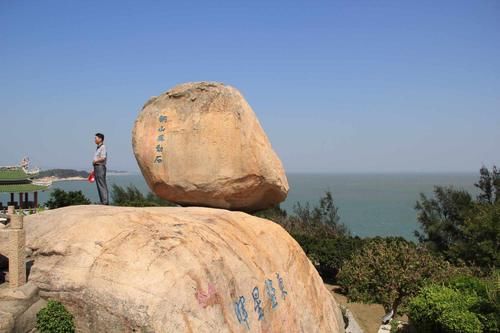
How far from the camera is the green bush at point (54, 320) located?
509cm

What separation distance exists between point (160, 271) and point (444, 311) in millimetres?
8767

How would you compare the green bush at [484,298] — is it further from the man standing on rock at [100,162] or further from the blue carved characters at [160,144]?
the man standing on rock at [100,162]

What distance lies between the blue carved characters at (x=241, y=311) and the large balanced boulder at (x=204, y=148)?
248 cm

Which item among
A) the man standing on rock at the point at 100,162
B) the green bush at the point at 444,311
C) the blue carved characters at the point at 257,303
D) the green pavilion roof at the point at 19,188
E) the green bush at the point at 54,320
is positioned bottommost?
the green bush at the point at 444,311

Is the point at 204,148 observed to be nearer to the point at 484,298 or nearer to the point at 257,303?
the point at 257,303

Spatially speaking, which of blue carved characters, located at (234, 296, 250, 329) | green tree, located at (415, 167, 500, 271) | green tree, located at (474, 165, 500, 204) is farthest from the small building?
green tree, located at (474, 165, 500, 204)

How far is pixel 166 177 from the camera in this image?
824 cm

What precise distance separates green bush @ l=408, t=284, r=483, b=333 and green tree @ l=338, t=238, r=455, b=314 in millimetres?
770

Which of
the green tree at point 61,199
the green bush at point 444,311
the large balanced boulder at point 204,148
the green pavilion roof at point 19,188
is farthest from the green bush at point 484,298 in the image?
the green pavilion roof at point 19,188

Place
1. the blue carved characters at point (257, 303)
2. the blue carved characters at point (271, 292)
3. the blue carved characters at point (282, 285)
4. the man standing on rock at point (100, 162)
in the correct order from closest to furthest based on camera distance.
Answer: the blue carved characters at point (257, 303), the blue carved characters at point (271, 292), the blue carved characters at point (282, 285), the man standing on rock at point (100, 162)

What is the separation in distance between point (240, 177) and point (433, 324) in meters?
7.39

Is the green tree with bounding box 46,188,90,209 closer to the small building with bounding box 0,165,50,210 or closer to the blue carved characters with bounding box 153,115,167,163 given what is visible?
the small building with bounding box 0,165,50,210

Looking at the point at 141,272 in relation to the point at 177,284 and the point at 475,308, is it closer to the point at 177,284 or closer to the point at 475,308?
the point at 177,284

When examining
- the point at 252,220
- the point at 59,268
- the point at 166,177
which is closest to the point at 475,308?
the point at 252,220
